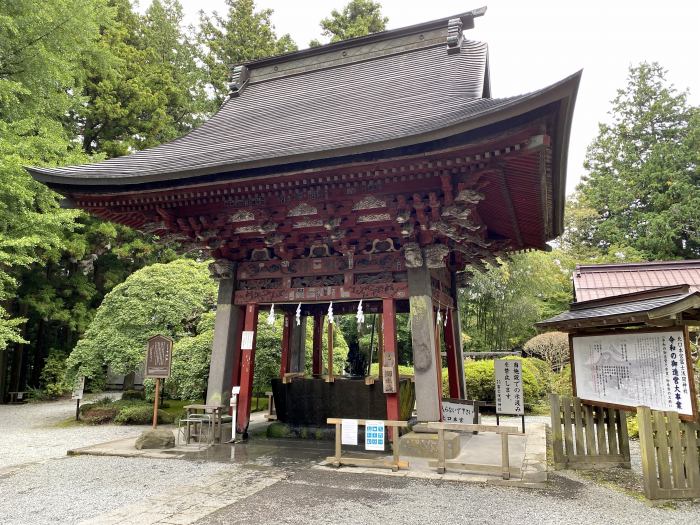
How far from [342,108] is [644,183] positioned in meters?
20.1

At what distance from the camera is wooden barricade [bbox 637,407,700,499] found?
452 centimetres

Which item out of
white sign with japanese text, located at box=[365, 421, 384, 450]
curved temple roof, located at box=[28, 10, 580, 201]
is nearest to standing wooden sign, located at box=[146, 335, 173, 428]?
curved temple roof, located at box=[28, 10, 580, 201]

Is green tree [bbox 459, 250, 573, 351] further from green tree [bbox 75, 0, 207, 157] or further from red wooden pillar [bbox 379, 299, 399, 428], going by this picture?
green tree [bbox 75, 0, 207, 157]

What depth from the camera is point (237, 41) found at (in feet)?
74.7

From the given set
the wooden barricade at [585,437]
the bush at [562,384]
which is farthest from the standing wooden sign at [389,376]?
the bush at [562,384]

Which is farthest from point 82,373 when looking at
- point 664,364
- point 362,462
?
point 664,364

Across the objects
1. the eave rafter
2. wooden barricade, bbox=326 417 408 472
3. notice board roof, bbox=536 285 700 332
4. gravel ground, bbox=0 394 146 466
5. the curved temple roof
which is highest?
the curved temple roof

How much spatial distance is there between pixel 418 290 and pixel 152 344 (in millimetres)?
4940

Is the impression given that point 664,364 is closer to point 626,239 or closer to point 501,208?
point 501,208

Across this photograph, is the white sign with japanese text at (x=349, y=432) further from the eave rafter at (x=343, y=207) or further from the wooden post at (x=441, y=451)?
the eave rafter at (x=343, y=207)

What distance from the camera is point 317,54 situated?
10.1 metres

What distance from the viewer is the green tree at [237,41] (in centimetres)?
2239

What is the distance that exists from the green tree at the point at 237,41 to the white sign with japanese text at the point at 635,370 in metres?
20.9

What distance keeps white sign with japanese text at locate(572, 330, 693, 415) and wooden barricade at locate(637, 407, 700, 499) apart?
0.21 metres
